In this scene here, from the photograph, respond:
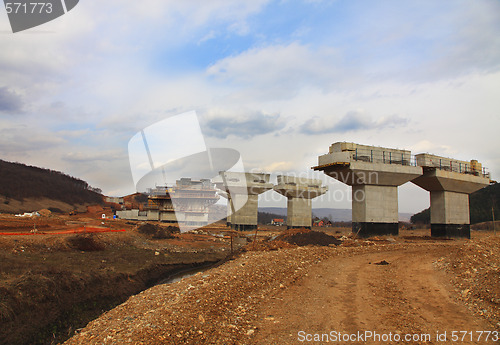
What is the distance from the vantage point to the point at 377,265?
14312 mm

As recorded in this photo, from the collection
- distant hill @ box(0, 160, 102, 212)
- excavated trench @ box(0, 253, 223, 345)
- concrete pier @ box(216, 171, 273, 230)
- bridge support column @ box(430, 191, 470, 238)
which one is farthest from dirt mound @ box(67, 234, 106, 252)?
distant hill @ box(0, 160, 102, 212)

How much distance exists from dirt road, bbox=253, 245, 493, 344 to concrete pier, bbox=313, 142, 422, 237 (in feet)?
49.2

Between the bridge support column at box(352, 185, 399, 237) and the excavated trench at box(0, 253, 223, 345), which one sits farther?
the bridge support column at box(352, 185, 399, 237)

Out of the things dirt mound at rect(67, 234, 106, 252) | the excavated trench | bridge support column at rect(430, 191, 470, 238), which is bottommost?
the excavated trench

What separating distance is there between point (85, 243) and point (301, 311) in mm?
19066

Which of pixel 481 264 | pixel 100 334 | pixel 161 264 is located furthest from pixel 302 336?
pixel 161 264

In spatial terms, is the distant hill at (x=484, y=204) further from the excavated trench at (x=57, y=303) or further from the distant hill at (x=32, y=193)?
the distant hill at (x=32, y=193)

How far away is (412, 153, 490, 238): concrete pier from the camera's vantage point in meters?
31.9

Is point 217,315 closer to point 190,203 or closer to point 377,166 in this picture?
point 377,166

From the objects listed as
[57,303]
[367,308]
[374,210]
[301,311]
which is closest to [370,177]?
[374,210]

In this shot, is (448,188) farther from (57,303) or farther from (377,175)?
(57,303)

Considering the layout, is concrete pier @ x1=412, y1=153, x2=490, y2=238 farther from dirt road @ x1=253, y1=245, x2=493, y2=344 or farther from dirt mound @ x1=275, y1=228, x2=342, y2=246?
dirt road @ x1=253, y1=245, x2=493, y2=344

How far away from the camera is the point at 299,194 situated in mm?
46719

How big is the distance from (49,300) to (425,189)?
3284 centimetres
